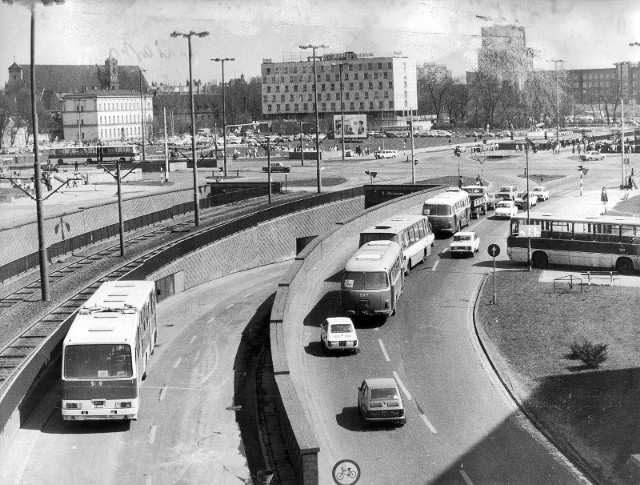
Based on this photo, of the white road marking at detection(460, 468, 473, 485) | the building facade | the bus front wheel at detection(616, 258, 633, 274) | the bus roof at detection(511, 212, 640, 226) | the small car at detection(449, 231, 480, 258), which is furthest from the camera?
the building facade

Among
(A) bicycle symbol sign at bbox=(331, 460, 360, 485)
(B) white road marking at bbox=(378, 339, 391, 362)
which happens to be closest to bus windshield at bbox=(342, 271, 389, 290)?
(B) white road marking at bbox=(378, 339, 391, 362)

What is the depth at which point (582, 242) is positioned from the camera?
136ft

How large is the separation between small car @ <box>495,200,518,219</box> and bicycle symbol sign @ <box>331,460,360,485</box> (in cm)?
3879

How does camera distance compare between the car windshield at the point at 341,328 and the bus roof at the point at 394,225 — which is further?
the bus roof at the point at 394,225

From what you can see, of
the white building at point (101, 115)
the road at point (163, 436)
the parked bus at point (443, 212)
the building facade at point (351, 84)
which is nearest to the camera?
the road at point (163, 436)

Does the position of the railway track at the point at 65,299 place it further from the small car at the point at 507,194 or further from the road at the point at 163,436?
the small car at the point at 507,194

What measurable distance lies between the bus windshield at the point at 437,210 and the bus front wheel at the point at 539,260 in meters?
7.98

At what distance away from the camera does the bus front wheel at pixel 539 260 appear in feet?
141

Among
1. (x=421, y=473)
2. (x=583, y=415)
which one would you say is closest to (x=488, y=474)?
(x=421, y=473)

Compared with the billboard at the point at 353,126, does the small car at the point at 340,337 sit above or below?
below

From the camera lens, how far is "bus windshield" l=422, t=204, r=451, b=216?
50.3m

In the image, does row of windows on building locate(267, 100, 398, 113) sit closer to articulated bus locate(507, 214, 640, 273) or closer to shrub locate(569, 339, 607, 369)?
articulated bus locate(507, 214, 640, 273)

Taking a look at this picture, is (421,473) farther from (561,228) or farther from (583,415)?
(561,228)

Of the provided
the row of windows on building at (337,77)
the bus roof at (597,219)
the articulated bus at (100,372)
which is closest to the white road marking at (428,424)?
the articulated bus at (100,372)
